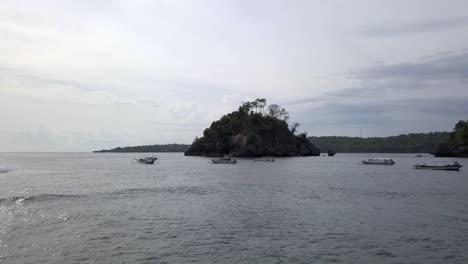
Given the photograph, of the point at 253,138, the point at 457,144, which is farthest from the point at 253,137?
the point at 457,144

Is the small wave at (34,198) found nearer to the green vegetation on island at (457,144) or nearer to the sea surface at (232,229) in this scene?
the sea surface at (232,229)

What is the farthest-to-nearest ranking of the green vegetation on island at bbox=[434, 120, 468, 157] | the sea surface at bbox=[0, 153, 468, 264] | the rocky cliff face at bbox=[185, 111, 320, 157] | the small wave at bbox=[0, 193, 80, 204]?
the rocky cliff face at bbox=[185, 111, 320, 157] → the green vegetation on island at bbox=[434, 120, 468, 157] → the small wave at bbox=[0, 193, 80, 204] → the sea surface at bbox=[0, 153, 468, 264]

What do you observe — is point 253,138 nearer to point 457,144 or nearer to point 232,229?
point 457,144

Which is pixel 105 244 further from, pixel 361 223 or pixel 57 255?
pixel 361 223

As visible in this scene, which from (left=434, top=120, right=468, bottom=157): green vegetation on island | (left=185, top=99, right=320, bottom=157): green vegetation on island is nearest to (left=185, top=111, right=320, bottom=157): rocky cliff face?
(left=185, top=99, right=320, bottom=157): green vegetation on island

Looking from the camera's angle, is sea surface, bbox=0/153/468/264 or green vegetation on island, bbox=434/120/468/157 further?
green vegetation on island, bbox=434/120/468/157

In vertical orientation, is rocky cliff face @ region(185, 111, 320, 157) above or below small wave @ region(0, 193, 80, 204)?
above

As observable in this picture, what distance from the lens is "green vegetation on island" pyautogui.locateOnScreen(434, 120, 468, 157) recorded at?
559ft

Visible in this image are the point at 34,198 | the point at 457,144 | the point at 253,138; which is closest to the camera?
the point at 34,198

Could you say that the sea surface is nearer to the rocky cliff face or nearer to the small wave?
the small wave

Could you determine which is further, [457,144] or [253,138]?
[253,138]

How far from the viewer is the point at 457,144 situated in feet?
567

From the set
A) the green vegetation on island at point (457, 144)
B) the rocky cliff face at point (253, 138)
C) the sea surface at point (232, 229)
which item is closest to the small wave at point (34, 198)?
the sea surface at point (232, 229)

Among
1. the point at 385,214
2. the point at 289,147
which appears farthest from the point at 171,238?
the point at 289,147
